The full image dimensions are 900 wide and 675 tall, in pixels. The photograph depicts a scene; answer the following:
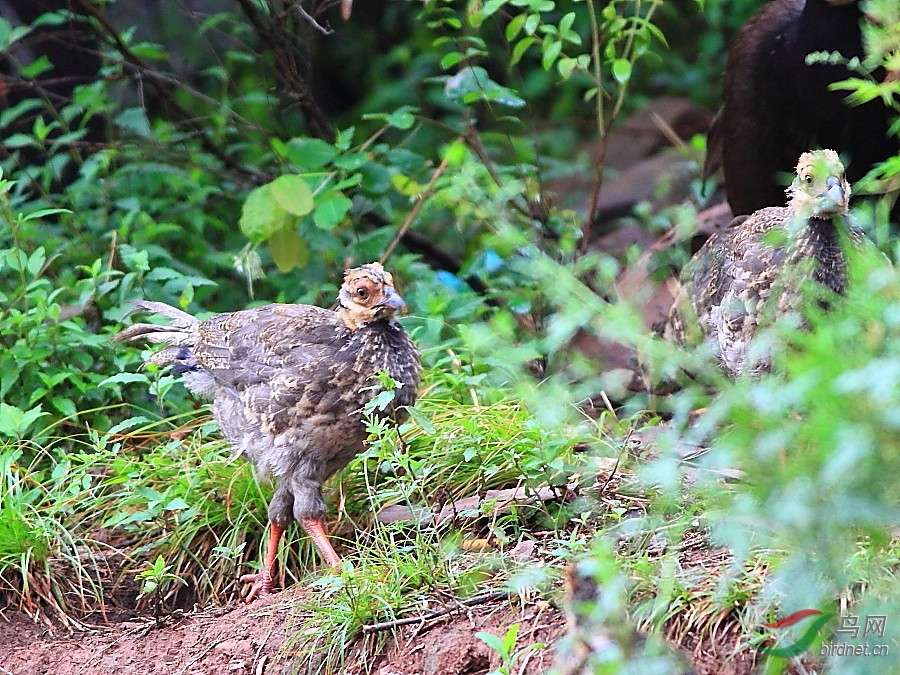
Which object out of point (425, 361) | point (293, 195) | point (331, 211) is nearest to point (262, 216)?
point (293, 195)

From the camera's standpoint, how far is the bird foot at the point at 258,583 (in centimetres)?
364

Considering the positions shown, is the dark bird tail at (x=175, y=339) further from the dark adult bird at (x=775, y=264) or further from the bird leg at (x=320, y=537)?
the dark adult bird at (x=775, y=264)

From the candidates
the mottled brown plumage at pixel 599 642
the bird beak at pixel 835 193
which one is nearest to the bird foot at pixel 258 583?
the mottled brown plumage at pixel 599 642

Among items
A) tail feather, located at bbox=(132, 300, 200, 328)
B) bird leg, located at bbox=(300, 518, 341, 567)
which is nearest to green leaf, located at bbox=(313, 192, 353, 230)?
tail feather, located at bbox=(132, 300, 200, 328)

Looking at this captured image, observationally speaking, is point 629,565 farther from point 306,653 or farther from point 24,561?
point 24,561

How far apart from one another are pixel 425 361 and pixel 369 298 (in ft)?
3.30

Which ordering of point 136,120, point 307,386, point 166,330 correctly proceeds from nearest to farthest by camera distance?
point 307,386, point 166,330, point 136,120

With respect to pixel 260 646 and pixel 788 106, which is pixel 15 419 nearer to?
pixel 260 646

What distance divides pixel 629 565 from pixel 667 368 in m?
0.69

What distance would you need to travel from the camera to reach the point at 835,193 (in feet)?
11.3

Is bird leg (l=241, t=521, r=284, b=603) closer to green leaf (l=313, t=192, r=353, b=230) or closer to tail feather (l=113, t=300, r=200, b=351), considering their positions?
tail feather (l=113, t=300, r=200, b=351)

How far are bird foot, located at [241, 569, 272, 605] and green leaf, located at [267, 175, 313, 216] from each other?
1580mm

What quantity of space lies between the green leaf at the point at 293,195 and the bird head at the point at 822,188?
78.3 inches

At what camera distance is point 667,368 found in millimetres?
2133
